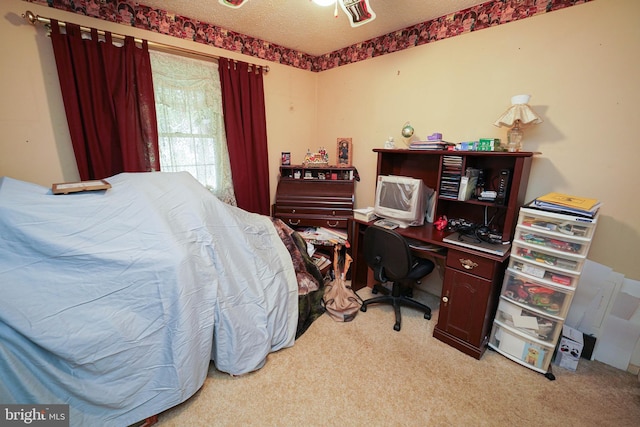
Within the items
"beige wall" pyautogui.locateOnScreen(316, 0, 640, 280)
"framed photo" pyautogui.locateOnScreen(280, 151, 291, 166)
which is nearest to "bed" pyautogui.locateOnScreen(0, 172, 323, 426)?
"framed photo" pyautogui.locateOnScreen(280, 151, 291, 166)

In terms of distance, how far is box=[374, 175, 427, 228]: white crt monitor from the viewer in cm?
229

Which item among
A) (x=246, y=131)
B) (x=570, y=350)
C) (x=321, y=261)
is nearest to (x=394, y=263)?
(x=321, y=261)

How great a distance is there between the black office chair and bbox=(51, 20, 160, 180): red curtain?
1956 mm

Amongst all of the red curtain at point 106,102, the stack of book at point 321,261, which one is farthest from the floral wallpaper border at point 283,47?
the stack of book at point 321,261

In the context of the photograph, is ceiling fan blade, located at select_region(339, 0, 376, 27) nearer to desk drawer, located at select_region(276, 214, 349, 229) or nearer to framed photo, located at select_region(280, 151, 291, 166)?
desk drawer, located at select_region(276, 214, 349, 229)

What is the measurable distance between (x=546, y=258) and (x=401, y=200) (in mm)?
1055

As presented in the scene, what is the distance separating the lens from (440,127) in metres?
2.43

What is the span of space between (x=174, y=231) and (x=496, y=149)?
2.23m

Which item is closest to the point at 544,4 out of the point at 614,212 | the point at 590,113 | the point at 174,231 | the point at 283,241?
the point at 590,113

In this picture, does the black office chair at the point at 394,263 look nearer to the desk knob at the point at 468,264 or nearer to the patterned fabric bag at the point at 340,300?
the patterned fabric bag at the point at 340,300

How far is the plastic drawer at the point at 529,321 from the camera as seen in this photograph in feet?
5.61

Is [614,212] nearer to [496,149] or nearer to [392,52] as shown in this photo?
[496,149]

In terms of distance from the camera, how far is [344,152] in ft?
10.2

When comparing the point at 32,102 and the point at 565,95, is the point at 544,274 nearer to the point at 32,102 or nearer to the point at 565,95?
the point at 565,95
